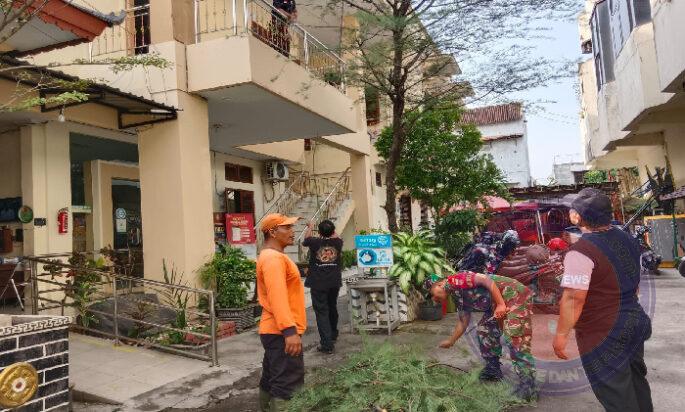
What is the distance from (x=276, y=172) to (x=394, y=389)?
37.2ft

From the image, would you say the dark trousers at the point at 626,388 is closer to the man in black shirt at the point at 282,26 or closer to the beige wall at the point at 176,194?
the beige wall at the point at 176,194

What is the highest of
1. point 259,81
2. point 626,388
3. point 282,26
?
point 282,26

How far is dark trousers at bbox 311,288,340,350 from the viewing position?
6168 mm

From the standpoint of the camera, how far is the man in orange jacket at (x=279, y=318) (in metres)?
3.34

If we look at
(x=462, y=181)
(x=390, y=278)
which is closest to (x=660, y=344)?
(x=390, y=278)

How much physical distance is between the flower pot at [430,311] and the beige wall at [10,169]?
6748 millimetres

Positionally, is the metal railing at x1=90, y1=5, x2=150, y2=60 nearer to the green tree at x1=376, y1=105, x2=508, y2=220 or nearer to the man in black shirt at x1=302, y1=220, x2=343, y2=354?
the man in black shirt at x1=302, y1=220, x2=343, y2=354

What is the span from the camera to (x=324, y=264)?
6445 millimetres

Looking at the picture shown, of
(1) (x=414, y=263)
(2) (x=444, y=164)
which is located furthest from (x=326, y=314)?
(2) (x=444, y=164)

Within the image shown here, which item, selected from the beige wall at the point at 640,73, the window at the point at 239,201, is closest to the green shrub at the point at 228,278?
the window at the point at 239,201

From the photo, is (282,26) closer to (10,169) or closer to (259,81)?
(259,81)

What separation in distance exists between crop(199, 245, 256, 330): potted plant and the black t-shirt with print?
1.57m

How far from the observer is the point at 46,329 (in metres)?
3.22

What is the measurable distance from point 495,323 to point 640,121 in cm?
990
